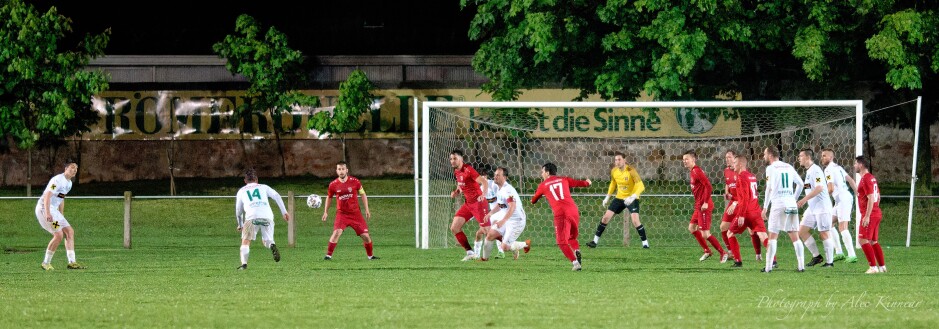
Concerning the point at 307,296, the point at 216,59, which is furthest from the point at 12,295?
the point at 216,59

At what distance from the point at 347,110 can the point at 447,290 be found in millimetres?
20122

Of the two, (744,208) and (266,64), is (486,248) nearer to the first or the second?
(744,208)

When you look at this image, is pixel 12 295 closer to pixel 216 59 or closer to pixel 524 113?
pixel 524 113

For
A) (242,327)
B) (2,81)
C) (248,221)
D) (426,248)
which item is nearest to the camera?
(242,327)

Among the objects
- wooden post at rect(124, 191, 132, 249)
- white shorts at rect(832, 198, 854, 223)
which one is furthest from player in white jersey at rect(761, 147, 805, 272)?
wooden post at rect(124, 191, 132, 249)

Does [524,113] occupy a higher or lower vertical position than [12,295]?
higher

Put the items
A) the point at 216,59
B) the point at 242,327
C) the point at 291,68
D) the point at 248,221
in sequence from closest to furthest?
the point at 242,327 < the point at 248,221 < the point at 291,68 < the point at 216,59

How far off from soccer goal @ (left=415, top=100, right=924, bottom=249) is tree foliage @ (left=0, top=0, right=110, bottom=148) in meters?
8.65

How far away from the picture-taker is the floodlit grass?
38.0ft

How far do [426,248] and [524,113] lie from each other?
974cm

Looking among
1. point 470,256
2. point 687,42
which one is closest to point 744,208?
point 470,256

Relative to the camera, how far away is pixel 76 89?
3088 cm

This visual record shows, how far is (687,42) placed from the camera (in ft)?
87.5

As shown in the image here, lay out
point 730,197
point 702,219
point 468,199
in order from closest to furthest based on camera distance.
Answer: point 730,197 < point 702,219 < point 468,199
